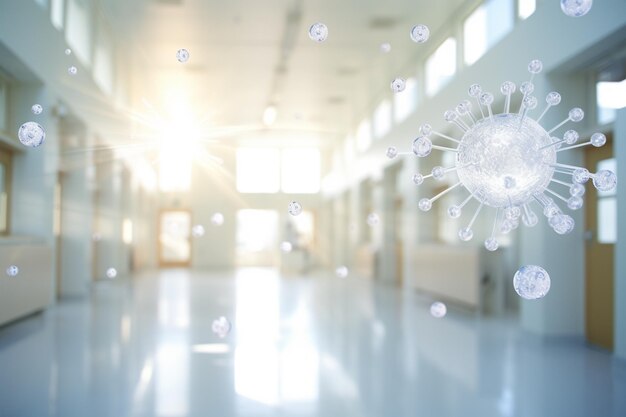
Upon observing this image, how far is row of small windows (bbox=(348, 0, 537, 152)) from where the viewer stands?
20.8ft

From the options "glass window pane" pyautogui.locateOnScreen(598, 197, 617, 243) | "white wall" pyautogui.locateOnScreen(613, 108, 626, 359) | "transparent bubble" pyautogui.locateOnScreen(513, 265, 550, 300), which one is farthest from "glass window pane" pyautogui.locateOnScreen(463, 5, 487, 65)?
"transparent bubble" pyautogui.locateOnScreen(513, 265, 550, 300)

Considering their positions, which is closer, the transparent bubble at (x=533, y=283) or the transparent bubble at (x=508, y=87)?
the transparent bubble at (x=533, y=283)

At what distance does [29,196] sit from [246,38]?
396 cm

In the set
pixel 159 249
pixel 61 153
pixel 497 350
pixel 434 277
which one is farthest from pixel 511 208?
pixel 159 249

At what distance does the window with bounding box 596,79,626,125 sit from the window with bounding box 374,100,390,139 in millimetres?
6193

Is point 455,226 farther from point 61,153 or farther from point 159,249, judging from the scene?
point 159,249

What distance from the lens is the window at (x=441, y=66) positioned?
8.09 meters

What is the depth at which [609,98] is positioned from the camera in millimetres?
5059

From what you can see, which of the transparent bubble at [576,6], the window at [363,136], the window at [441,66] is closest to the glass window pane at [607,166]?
the transparent bubble at [576,6]

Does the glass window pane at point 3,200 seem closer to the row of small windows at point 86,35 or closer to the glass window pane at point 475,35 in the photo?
the row of small windows at point 86,35

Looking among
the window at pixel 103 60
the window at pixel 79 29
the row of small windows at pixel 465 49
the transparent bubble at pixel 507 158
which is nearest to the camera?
the transparent bubble at pixel 507 158

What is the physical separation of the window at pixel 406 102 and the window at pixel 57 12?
550 cm

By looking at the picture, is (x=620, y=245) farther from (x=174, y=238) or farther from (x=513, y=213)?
(x=174, y=238)

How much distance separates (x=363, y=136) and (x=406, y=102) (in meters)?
4.10
